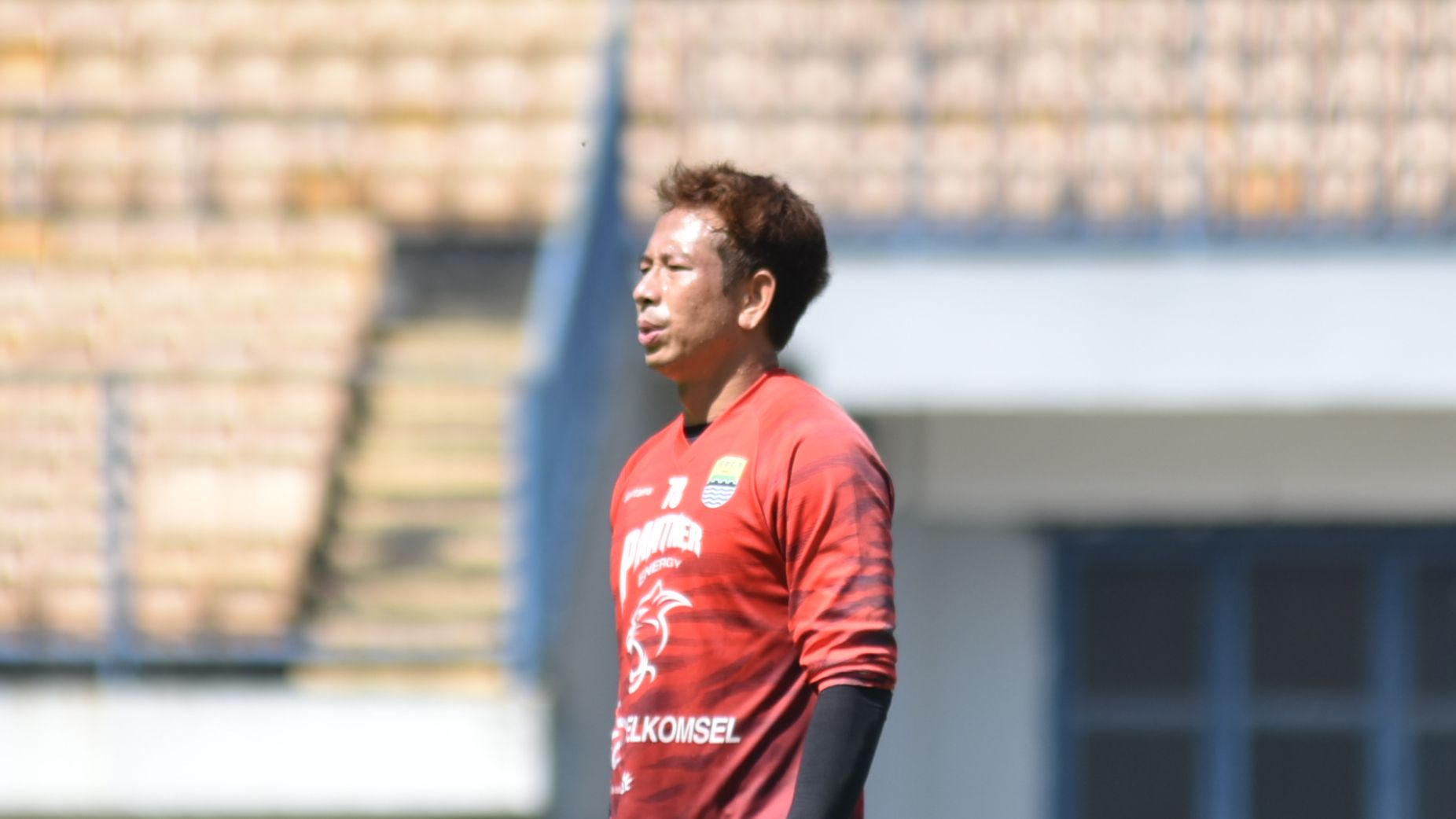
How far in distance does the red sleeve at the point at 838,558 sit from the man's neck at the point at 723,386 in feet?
0.69

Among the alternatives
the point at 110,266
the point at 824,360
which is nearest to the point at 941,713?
the point at 824,360

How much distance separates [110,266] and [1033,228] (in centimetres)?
Answer: 400

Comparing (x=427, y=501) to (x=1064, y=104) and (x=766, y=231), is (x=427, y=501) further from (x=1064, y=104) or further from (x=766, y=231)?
(x=766, y=231)

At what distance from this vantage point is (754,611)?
8.88ft

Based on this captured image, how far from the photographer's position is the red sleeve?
260cm

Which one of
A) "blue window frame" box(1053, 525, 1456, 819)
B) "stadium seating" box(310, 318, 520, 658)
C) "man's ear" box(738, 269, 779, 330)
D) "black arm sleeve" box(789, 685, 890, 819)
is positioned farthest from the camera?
"blue window frame" box(1053, 525, 1456, 819)

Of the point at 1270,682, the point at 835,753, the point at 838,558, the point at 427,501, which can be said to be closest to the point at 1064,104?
the point at 1270,682

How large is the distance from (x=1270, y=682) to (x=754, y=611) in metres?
6.60

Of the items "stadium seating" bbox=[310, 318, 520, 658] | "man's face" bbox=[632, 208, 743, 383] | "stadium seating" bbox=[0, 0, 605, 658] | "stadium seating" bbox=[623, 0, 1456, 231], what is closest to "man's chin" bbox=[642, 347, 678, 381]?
"man's face" bbox=[632, 208, 743, 383]

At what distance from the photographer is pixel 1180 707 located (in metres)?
8.86

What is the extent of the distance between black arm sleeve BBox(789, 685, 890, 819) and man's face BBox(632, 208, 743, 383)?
0.53 m

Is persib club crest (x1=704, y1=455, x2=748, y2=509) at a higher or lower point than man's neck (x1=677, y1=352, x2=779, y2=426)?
lower

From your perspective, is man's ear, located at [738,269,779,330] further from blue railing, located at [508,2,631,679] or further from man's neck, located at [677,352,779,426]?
blue railing, located at [508,2,631,679]

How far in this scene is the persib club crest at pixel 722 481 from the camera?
2742mm
